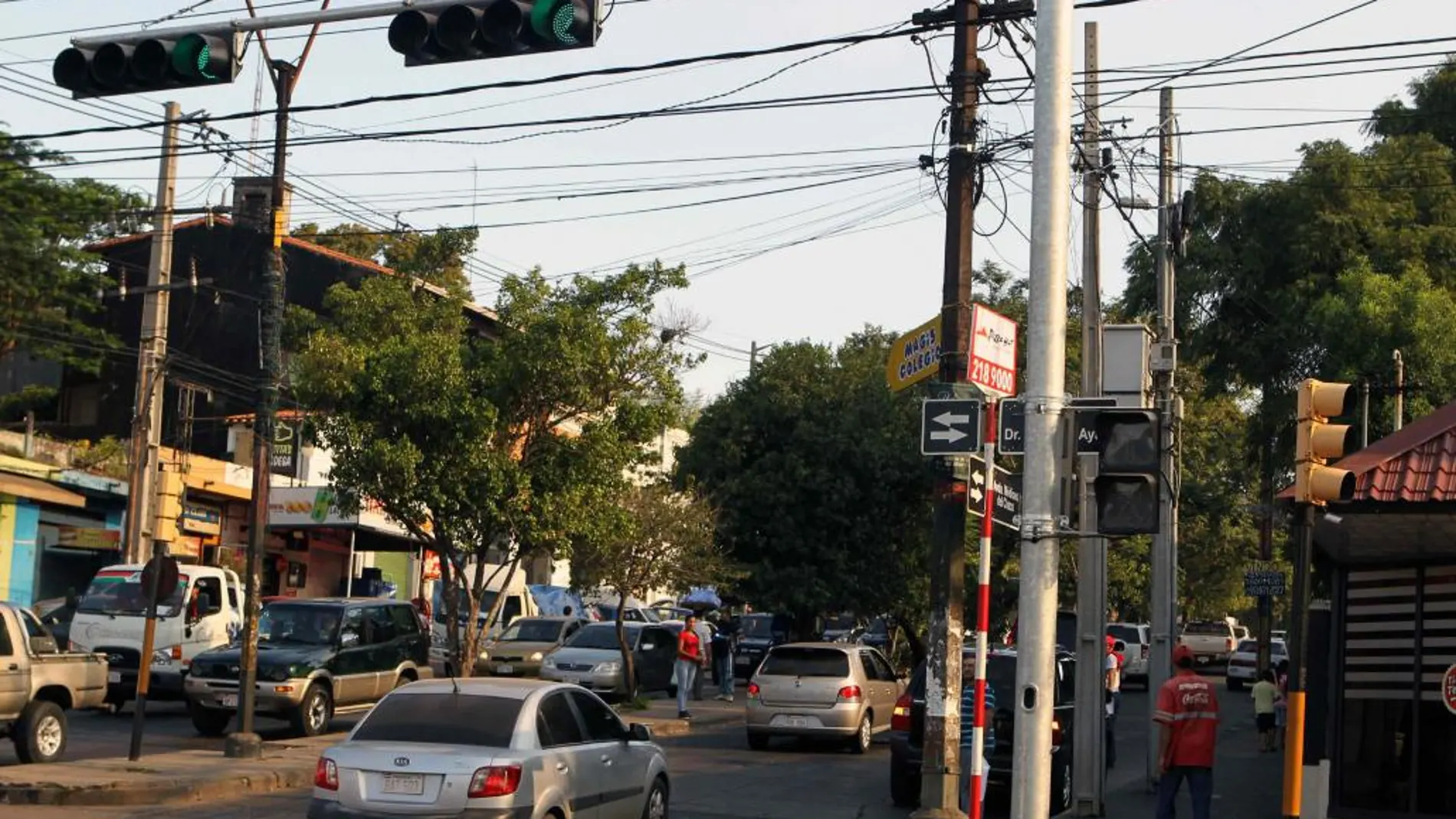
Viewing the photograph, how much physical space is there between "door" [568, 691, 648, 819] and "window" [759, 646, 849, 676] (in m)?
10.5

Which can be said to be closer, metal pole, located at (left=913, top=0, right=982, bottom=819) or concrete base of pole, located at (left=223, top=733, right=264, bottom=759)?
metal pole, located at (left=913, top=0, right=982, bottom=819)

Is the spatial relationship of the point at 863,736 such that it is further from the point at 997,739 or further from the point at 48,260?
the point at 48,260

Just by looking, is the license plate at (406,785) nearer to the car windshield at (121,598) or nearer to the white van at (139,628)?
the white van at (139,628)

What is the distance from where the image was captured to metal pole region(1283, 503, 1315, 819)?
9531 mm

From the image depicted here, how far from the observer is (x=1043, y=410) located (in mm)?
10758

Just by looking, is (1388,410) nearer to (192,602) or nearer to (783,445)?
(783,445)

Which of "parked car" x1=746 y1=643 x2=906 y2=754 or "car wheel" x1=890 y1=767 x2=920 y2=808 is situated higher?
"parked car" x1=746 y1=643 x2=906 y2=754

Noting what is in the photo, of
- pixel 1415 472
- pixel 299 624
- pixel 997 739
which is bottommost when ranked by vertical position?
pixel 997 739

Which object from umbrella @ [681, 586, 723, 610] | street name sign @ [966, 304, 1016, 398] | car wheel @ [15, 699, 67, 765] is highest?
street name sign @ [966, 304, 1016, 398]

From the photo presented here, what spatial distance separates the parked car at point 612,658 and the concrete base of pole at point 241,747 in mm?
10466

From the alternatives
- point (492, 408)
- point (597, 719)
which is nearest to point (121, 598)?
point (492, 408)

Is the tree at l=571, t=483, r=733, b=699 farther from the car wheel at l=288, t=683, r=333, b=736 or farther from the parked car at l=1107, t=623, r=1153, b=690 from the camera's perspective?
the parked car at l=1107, t=623, r=1153, b=690

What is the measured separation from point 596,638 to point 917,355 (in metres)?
18.8

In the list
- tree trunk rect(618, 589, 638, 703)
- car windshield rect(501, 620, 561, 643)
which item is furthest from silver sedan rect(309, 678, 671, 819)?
car windshield rect(501, 620, 561, 643)
